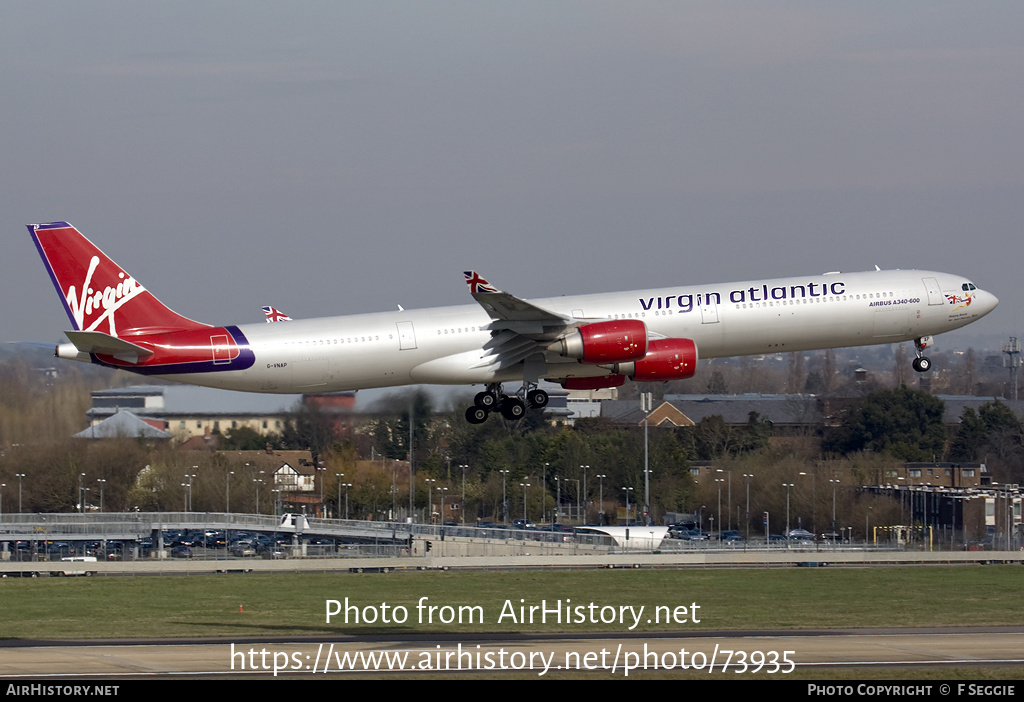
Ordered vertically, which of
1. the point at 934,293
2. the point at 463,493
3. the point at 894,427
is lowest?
the point at 463,493

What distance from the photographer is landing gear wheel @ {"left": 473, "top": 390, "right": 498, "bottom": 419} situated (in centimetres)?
5300

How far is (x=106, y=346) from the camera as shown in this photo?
48.2 metres

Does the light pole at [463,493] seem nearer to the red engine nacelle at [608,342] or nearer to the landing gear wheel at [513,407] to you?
the landing gear wheel at [513,407]

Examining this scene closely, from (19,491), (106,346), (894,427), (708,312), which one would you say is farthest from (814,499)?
(106,346)

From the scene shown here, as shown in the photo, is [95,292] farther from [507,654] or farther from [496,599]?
[496,599]

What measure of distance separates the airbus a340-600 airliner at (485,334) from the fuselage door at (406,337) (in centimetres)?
5

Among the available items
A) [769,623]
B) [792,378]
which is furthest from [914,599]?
[792,378]

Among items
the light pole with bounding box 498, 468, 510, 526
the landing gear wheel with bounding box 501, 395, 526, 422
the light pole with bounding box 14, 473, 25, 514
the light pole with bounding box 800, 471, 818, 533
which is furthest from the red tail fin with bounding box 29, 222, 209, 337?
the light pole with bounding box 800, 471, 818, 533

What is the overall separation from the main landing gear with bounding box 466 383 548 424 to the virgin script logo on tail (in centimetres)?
1357

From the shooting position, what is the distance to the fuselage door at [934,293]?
181ft

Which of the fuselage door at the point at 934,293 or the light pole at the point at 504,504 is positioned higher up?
the fuselage door at the point at 934,293

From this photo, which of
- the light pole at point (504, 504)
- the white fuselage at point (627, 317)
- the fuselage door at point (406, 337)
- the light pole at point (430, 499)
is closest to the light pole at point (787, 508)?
the light pole at point (504, 504)

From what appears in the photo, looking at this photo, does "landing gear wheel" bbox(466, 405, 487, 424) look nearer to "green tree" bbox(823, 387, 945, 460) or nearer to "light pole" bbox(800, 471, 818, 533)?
"light pole" bbox(800, 471, 818, 533)

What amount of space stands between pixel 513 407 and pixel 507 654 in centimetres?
996
